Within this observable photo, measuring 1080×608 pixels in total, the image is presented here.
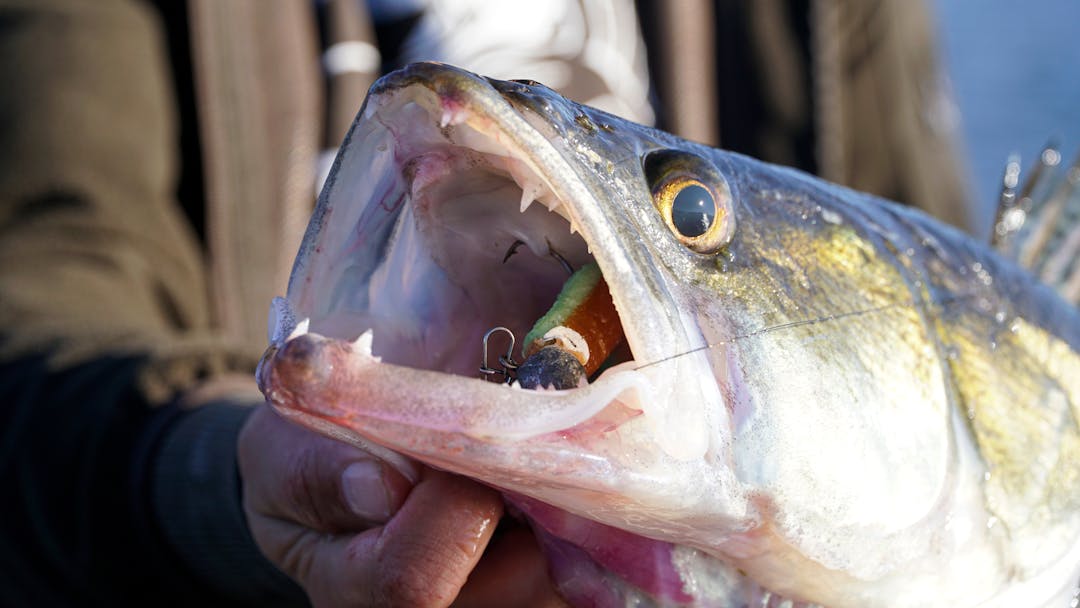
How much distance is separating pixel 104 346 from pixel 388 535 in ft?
3.27

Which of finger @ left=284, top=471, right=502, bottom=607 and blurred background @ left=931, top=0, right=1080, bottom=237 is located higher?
blurred background @ left=931, top=0, right=1080, bottom=237

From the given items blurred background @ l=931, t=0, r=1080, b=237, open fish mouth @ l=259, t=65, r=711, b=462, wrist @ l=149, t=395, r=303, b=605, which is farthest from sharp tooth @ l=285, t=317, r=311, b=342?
blurred background @ l=931, t=0, r=1080, b=237

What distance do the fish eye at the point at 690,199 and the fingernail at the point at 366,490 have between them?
32cm

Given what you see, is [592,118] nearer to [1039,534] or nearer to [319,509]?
[319,509]

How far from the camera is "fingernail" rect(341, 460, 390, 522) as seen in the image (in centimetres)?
75

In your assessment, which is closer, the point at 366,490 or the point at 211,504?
the point at 366,490

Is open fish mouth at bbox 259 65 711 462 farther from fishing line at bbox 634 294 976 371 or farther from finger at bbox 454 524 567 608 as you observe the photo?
finger at bbox 454 524 567 608

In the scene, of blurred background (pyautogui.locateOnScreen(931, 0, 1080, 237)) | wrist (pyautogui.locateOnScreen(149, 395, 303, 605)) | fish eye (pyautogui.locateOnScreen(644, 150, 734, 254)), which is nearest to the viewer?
fish eye (pyautogui.locateOnScreen(644, 150, 734, 254))

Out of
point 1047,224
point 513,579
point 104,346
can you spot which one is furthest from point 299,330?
point 1047,224

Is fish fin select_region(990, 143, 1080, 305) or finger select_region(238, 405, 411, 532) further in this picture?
fish fin select_region(990, 143, 1080, 305)

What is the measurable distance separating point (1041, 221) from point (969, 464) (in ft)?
2.30

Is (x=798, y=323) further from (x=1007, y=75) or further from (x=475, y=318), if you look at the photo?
(x=1007, y=75)

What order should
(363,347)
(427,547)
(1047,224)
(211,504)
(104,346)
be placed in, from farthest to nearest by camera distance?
(104,346), (1047,224), (211,504), (427,547), (363,347)

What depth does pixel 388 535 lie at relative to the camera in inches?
29.1
